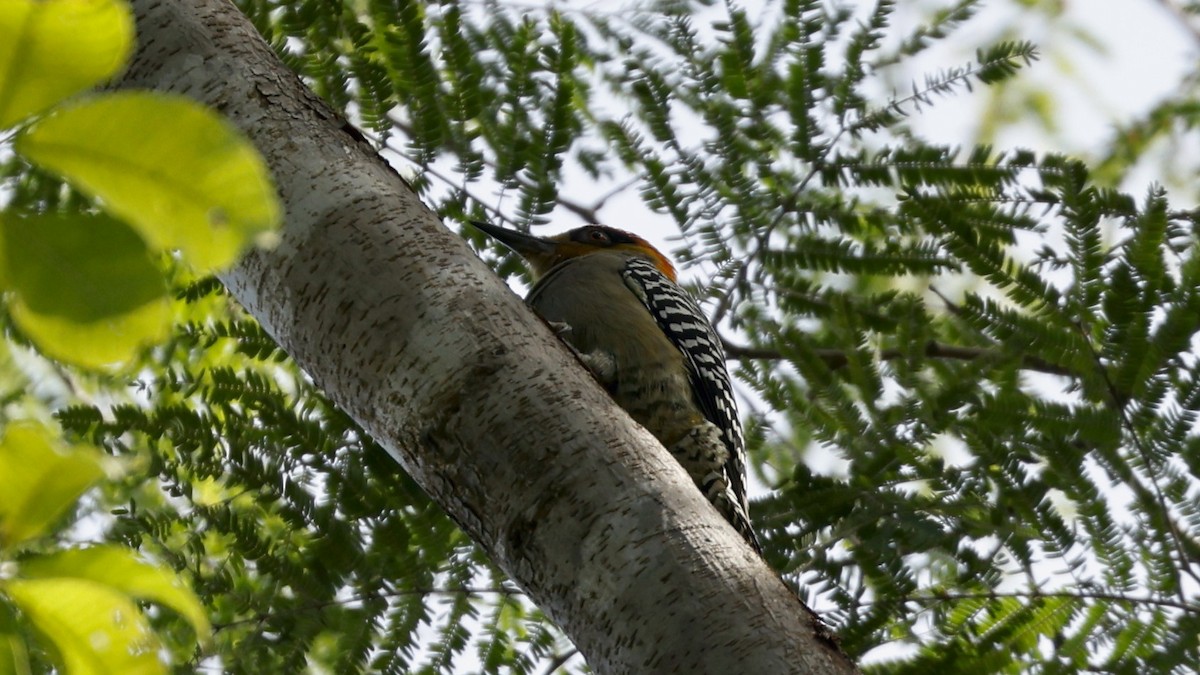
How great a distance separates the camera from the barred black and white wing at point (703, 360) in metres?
4.46

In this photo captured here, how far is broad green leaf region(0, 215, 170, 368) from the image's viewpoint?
79cm

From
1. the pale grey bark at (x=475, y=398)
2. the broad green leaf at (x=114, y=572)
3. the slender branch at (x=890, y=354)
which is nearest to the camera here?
the broad green leaf at (x=114, y=572)

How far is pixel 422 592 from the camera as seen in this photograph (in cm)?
376

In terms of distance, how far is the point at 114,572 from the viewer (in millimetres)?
896

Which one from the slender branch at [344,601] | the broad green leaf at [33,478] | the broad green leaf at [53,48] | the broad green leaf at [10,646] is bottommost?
the broad green leaf at [10,646]

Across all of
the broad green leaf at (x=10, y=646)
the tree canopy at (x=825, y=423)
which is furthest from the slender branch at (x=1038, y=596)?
the broad green leaf at (x=10, y=646)

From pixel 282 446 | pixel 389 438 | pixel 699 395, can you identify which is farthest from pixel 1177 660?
pixel 282 446

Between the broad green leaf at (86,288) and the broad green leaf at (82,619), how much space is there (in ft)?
0.63

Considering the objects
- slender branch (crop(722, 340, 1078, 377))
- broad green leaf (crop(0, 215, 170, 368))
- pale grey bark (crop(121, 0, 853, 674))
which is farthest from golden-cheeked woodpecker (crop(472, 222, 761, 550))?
broad green leaf (crop(0, 215, 170, 368))

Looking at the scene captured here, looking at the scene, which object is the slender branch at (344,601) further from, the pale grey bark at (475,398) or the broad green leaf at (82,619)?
the broad green leaf at (82,619)

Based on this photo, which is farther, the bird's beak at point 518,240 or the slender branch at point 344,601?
the bird's beak at point 518,240

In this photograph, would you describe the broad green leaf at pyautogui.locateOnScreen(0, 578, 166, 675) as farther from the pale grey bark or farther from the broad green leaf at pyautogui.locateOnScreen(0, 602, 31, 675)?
the pale grey bark

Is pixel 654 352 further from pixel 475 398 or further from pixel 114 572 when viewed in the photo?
pixel 114 572

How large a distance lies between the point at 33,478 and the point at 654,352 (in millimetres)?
3861
